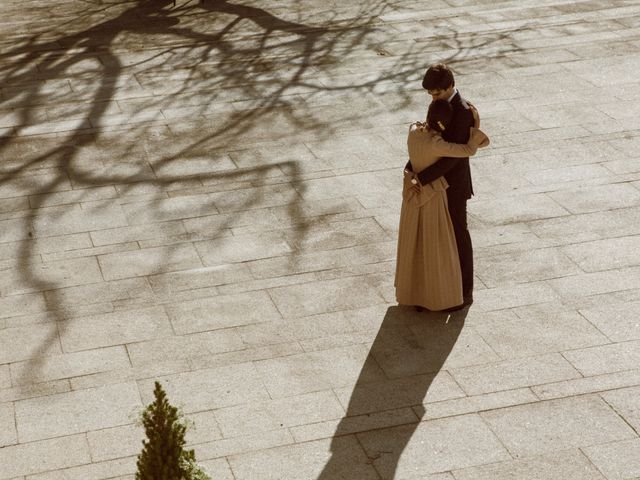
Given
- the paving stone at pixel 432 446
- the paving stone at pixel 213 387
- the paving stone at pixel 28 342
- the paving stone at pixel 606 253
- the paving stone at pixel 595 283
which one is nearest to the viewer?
the paving stone at pixel 432 446

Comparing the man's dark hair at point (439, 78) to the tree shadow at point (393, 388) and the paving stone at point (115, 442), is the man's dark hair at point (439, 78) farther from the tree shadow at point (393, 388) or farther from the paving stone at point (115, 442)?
the paving stone at point (115, 442)

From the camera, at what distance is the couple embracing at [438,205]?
811cm

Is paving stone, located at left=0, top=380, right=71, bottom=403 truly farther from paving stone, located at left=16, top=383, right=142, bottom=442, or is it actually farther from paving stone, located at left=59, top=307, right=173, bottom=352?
paving stone, located at left=59, top=307, right=173, bottom=352

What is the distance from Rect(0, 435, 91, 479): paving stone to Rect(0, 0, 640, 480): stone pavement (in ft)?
0.05

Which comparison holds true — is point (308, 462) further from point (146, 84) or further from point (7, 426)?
point (146, 84)

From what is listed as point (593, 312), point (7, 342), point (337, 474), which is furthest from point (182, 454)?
point (593, 312)

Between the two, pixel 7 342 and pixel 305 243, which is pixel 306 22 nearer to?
pixel 305 243

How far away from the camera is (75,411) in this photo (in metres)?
7.48

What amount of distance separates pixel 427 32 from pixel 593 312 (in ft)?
26.7

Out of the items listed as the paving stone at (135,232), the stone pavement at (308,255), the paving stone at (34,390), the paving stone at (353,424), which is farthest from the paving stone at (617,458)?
the paving stone at (135,232)

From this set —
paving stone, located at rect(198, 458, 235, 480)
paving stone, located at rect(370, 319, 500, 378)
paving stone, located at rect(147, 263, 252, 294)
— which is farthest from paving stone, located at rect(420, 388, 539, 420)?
paving stone, located at rect(147, 263, 252, 294)

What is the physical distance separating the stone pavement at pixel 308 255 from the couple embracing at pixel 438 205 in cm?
25

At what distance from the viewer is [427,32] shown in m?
15.9

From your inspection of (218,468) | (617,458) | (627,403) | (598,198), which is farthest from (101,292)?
(598,198)
